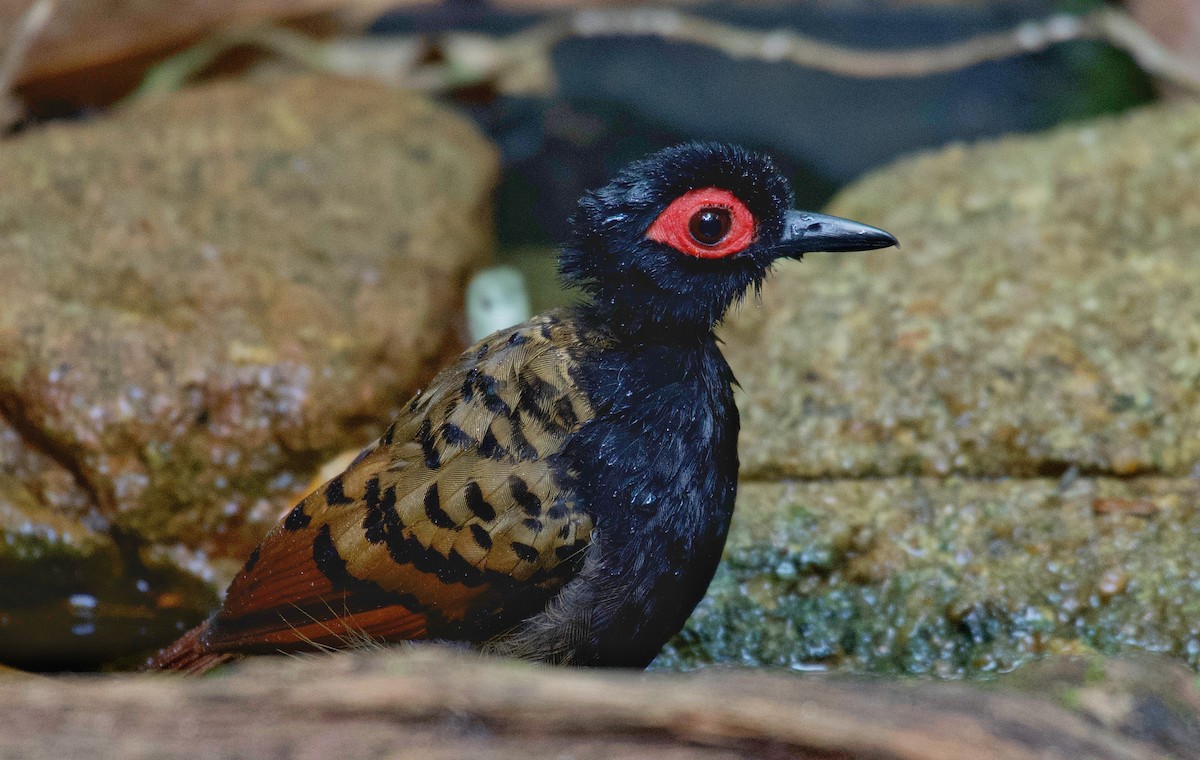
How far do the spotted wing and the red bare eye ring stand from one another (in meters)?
0.40

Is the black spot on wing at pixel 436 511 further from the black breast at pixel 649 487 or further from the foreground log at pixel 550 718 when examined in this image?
the foreground log at pixel 550 718

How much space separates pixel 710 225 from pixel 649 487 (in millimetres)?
688

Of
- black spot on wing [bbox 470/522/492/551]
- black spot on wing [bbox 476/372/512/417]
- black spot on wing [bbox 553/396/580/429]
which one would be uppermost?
black spot on wing [bbox 476/372/512/417]

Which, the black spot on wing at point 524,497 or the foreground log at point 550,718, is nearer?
the foreground log at point 550,718

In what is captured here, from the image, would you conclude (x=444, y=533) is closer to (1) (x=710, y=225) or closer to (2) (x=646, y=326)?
(2) (x=646, y=326)

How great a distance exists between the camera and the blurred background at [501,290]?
376 centimetres

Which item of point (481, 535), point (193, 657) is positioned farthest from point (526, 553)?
point (193, 657)

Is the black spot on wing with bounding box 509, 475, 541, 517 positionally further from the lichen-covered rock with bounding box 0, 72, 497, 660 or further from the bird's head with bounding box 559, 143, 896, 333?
the lichen-covered rock with bounding box 0, 72, 497, 660

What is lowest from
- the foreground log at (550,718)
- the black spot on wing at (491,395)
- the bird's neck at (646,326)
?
the foreground log at (550,718)

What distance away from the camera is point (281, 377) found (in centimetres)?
447

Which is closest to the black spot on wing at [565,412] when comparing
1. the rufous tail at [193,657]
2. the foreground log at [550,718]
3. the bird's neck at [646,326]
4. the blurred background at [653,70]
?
the bird's neck at [646,326]

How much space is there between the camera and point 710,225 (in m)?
3.04

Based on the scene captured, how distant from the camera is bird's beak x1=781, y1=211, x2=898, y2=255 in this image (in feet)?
10.5

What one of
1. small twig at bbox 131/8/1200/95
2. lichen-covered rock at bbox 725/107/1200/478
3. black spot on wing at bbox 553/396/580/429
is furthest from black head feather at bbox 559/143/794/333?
small twig at bbox 131/8/1200/95
